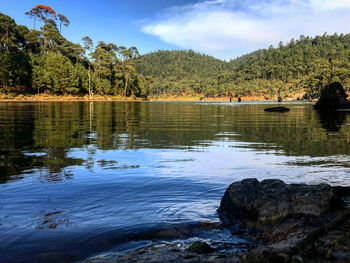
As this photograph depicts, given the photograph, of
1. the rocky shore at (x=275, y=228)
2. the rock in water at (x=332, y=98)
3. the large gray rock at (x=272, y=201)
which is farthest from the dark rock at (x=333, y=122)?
the rock in water at (x=332, y=98)

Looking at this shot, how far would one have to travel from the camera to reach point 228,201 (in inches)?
192

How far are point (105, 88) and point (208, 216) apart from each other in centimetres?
11716

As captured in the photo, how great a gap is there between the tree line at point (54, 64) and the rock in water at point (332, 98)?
250 feet

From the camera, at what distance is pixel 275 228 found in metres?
3.93

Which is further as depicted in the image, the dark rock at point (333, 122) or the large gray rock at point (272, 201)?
the dark rock at point (333, 122)

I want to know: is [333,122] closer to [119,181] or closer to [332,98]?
[119,181]

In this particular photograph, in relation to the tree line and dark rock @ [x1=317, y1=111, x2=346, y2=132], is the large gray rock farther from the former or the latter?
the tree line

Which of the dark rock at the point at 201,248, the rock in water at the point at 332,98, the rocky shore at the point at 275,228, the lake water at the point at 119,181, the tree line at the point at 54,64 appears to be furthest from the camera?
the tree line at the point at 54,64

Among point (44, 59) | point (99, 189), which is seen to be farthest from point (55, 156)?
point (44, 59)

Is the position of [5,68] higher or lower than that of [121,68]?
lower

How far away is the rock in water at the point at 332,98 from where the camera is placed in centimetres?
4550

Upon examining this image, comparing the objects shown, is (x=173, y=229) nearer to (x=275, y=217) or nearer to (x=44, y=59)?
(x=275, y=217)

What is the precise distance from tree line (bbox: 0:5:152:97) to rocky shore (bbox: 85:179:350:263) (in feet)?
283

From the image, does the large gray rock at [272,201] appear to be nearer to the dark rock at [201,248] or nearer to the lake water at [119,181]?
the lake water at [119,181]
